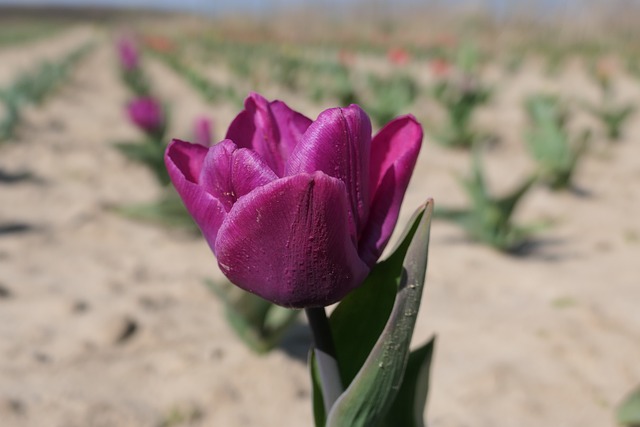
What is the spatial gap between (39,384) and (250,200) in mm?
1327

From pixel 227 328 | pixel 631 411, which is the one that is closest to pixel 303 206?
pixel 631 411

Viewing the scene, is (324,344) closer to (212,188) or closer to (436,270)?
(212,188)

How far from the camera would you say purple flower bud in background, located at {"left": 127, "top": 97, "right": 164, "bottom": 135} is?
10.6ft

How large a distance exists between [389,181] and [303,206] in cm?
14

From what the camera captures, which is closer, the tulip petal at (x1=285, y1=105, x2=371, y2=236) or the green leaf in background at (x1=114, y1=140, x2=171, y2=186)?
the tulip petal at (x1=285, y1=105, x2=371, y2=236)

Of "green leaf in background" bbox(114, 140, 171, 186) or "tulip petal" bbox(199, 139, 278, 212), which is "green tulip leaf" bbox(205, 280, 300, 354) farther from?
"green leaf in background" bbox(114, 140, 171, 186)

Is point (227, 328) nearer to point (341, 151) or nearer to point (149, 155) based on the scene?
point (149, 155)

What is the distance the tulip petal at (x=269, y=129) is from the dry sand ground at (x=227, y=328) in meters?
0.99

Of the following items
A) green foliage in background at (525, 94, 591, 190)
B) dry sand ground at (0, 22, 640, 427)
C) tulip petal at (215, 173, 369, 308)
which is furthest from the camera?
green foliage in background at (525, 94, 591, 190)

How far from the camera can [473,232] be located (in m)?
2.81

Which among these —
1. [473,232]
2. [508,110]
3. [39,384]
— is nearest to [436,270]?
[473,232]

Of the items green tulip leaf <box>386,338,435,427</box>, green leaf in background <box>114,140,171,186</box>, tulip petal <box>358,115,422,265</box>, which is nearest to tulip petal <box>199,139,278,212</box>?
tulip petal <box>358,115,422,265</box>

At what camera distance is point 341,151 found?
0.62m

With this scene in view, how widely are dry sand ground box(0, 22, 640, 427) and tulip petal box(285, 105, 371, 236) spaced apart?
1044 mm
